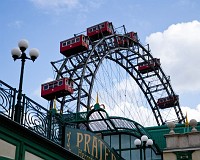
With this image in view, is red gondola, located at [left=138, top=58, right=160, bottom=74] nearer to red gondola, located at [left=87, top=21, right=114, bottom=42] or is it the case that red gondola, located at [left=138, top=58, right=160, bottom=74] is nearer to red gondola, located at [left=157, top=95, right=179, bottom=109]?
red gondola, located at [left=157, top=95, right=179, bottom=109]

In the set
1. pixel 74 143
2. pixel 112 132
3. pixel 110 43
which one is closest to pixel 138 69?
pixel 110 43

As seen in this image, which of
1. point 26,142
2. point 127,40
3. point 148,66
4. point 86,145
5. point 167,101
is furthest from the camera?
point 167,101

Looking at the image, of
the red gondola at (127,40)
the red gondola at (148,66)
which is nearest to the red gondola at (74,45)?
the red gondola at (127,40)

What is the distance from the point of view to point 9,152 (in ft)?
41.7

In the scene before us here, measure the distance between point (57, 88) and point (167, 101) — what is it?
2304 cm

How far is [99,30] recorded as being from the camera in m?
53.0

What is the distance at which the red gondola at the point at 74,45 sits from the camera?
1917 inches

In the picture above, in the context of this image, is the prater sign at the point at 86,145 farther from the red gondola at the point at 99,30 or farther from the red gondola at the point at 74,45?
the red gondola at the point at 99,30

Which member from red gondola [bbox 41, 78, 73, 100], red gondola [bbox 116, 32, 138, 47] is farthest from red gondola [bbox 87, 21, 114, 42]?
red gondola [bbox 41, 78, 73, 100]

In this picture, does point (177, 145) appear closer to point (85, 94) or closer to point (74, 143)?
point (74, 143)

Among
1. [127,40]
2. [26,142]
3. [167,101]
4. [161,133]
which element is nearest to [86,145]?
[26,142]

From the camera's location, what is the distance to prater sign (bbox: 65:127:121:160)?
17.4 m

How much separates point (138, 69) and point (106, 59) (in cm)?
993

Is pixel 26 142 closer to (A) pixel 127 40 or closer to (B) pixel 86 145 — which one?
(B) pixel 86 145
